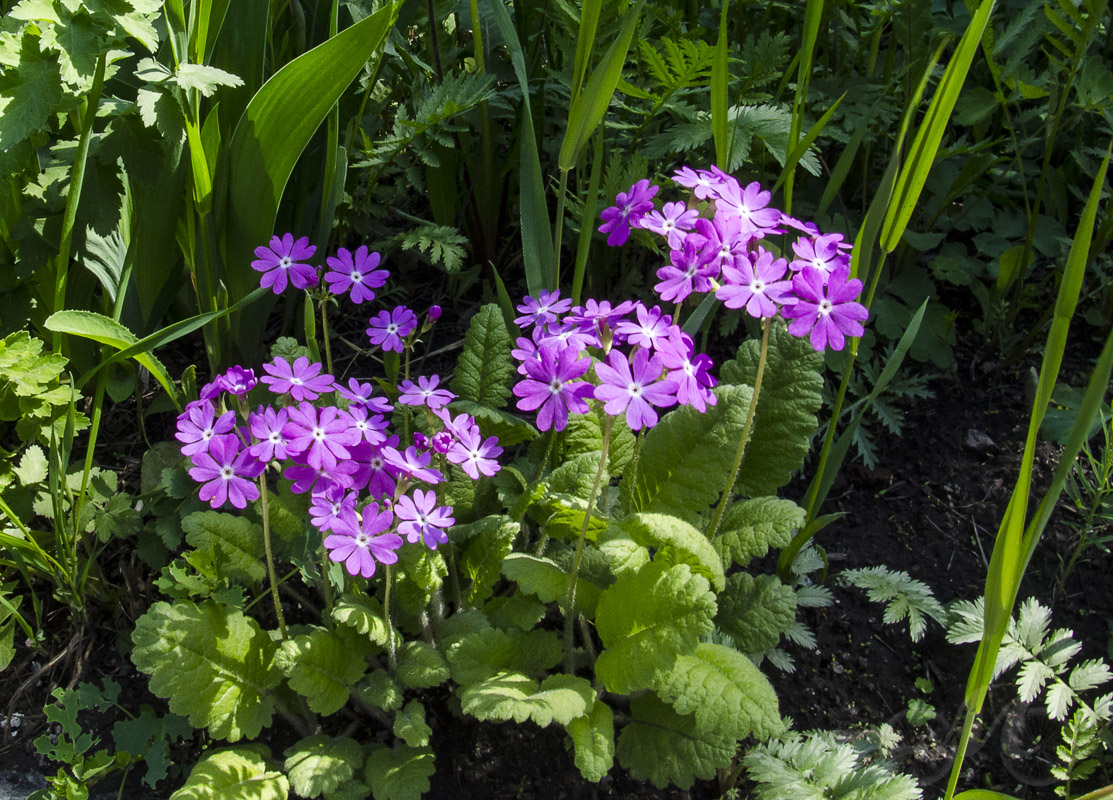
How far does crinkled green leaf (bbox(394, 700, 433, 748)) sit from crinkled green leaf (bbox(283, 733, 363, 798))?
123 millimetres

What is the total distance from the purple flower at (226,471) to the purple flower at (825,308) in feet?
2.89

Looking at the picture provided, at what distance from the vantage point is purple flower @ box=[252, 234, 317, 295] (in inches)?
68.4

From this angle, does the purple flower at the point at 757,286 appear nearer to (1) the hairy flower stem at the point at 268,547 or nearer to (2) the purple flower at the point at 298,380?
(2) the purple flower at the point at 298,380

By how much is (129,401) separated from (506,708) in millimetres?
1562

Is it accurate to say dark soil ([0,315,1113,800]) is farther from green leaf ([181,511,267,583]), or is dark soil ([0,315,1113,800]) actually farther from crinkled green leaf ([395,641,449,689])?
green leaf ([181,511,267,583])

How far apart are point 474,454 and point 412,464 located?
137mm

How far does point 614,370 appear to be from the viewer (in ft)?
4.49

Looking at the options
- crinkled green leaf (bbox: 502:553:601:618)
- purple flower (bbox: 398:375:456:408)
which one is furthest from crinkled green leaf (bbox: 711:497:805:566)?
purple flower (bbox: 398:375:456:408)

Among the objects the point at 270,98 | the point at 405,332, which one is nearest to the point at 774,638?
the point at 405,332

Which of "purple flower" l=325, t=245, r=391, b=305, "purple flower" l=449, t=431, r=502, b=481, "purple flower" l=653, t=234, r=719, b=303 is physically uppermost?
"purple flower" l=653, t=234, r=719, b=303

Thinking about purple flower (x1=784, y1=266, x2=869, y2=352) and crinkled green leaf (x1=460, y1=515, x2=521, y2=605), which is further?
crinkled green leaf (x1=460, y1=515, x2=521, y2=605)

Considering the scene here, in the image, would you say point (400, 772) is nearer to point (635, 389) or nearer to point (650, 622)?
point (650, 622)

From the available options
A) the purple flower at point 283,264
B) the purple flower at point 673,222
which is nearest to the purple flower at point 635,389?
the purple flower at point 673,222

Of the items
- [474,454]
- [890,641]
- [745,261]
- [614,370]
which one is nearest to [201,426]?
[474,454]
